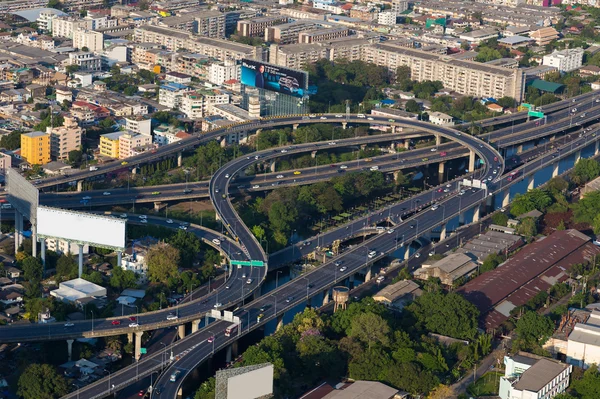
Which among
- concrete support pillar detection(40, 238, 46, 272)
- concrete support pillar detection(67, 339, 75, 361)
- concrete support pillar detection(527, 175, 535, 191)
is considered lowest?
concrete support pillar detection(67, 339, 75, 361)

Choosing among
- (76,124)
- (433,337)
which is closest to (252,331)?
(433,337)

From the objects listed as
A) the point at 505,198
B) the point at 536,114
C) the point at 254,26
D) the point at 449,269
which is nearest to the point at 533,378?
the point at 449,269

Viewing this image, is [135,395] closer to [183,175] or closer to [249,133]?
[183,175]

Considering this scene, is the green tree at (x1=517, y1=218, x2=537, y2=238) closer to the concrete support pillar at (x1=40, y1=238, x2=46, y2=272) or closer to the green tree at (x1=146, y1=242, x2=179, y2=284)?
the green tree at (x1=146, y1=242, x2=179, y2=284)

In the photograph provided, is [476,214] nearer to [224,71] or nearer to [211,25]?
[224,71]

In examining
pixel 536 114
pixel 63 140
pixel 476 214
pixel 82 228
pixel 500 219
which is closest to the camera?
pixel 82 228

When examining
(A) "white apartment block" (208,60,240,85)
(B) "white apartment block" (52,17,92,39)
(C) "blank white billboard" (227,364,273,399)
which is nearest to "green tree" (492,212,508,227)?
(C) "blank white billboard" (227,364,273,399)
